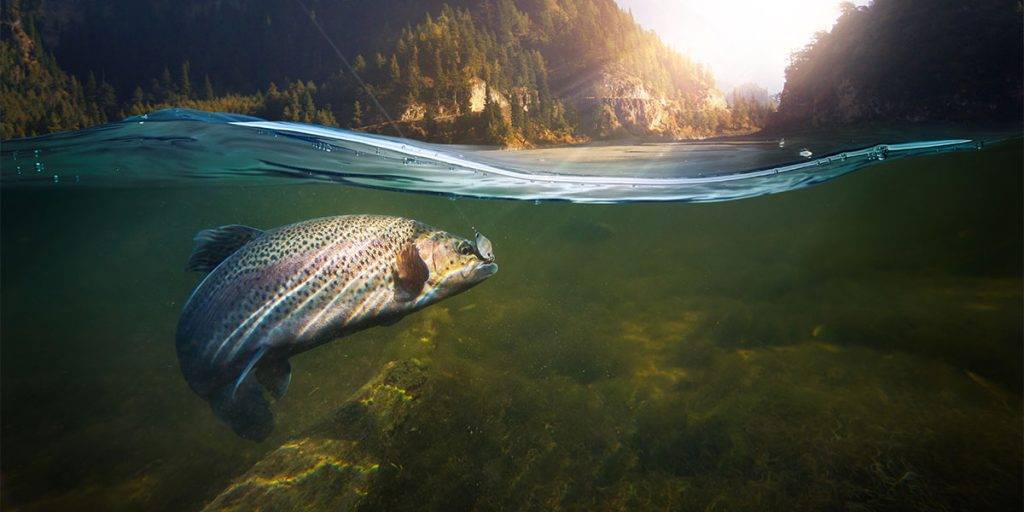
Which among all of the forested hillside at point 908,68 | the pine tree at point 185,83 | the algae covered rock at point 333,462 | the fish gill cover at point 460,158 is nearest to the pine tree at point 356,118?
the fish gill cover at point 460,158

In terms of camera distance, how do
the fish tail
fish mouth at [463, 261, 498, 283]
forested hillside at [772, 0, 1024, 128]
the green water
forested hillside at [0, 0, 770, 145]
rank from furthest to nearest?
1. forested hillside at [0, 0, 770, 145]
2. forested hillside at [772, 0, 1024, 128]
3. the green water
4. fish mouth at [463, 261, 498, 283]
5. the fish tail

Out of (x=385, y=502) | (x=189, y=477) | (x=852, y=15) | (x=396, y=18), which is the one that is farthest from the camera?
(x=396, y=18)

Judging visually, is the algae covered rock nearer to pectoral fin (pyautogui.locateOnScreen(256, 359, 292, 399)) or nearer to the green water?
the green water

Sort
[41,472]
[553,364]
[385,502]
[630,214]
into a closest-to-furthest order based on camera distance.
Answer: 1. [385,502]
2. [41,472]
3. [553,364]
4. [630,214]

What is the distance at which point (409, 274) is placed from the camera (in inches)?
135

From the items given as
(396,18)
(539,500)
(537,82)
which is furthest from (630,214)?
(396,18)

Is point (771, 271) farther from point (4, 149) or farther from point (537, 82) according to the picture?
point (4, 149)

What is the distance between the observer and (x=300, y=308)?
3.25 meters

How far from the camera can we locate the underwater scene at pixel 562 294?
368 centimetres

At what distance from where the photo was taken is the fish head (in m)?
3.56

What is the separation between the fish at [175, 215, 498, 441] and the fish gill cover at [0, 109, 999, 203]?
6.13m

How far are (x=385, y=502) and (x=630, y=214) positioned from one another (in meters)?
17.7

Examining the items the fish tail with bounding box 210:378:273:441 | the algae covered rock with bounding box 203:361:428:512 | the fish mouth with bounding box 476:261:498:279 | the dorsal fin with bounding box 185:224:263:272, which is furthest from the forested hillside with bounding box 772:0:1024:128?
the fish tail with bounding box 210:378:273:441

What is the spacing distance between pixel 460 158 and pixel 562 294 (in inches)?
183
